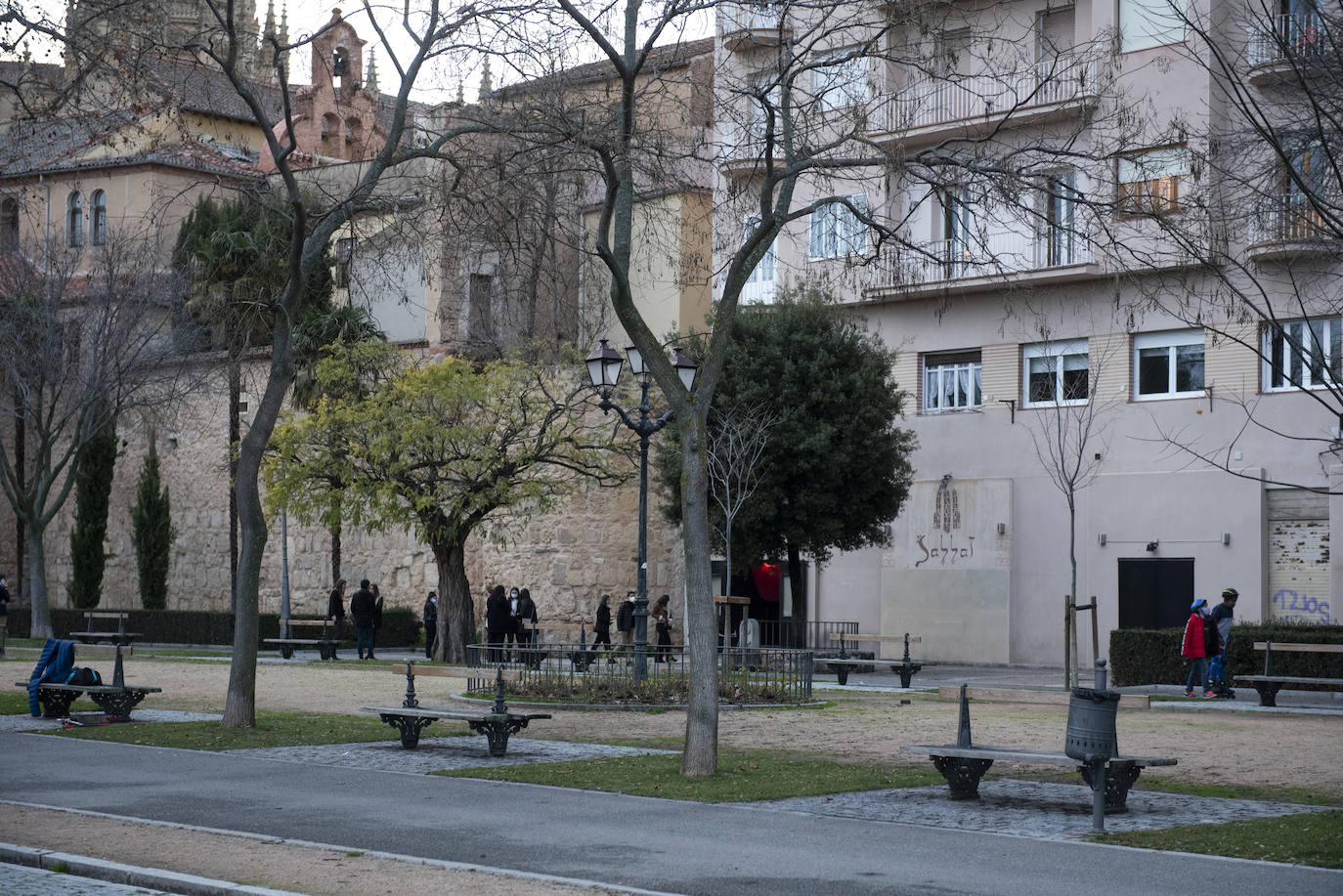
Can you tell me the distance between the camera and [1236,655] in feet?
82.6

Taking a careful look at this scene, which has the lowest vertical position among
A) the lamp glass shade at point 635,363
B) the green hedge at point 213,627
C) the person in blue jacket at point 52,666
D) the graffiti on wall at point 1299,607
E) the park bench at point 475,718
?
the green hedge at point 213,627

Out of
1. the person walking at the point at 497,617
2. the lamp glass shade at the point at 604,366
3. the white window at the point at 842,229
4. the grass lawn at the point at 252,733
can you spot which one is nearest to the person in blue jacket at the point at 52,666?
the grass lawn at the point at 252,733

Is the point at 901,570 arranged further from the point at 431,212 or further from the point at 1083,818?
the point at 1083,818

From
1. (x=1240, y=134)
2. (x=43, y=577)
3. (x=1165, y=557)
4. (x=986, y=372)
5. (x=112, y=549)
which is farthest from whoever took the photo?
(x=112, y=549)

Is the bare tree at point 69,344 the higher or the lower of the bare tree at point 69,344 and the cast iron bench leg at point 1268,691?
the higher

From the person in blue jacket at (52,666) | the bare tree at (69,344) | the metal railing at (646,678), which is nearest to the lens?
the person in blue jacket at (52,666)

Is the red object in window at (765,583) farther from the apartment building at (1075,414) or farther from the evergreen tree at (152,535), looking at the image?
the evergreen tree at (152,535)

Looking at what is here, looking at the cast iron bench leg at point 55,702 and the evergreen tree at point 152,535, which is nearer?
the cast iron bench leg at point 55,702

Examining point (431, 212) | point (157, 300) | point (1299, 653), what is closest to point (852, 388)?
point (1299, 653)

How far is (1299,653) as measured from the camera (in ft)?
80.2

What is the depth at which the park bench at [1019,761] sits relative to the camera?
10734mm

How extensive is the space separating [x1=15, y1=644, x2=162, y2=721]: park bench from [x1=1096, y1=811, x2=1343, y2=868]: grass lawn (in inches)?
455

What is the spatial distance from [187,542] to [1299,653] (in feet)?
109

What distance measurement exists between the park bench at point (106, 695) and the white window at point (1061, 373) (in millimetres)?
19819
